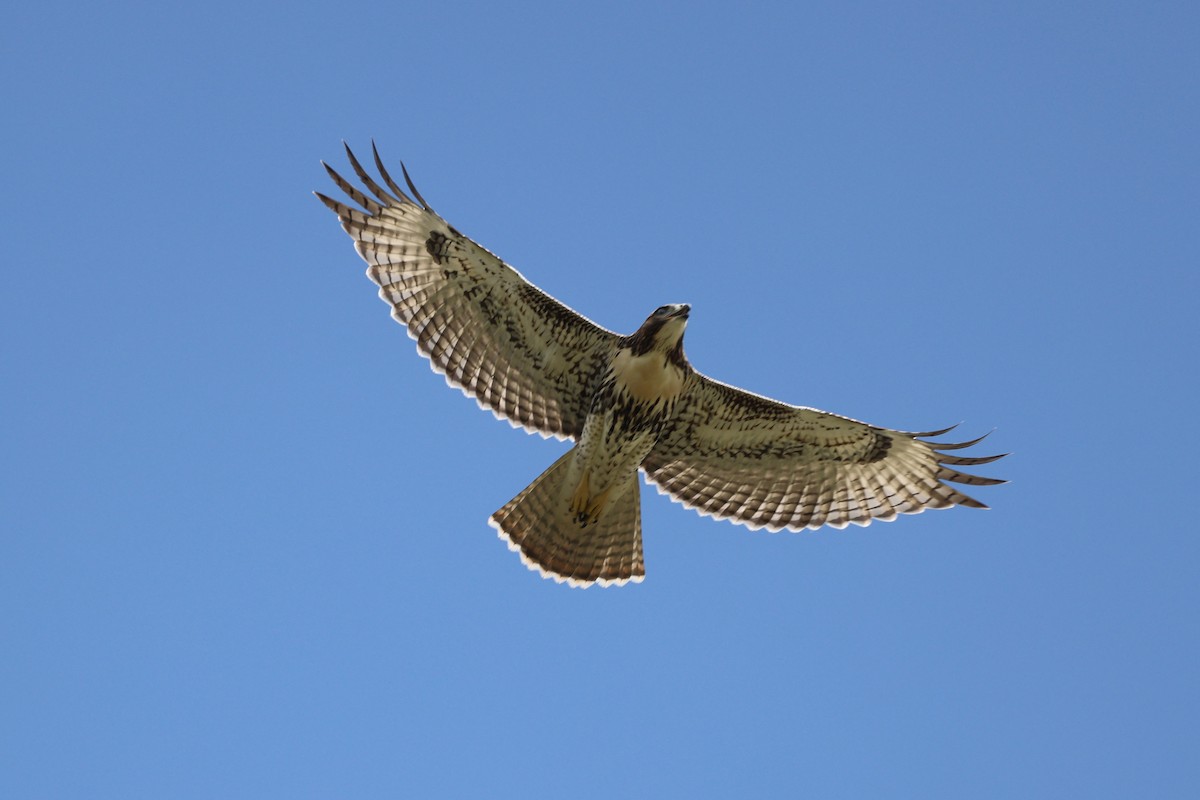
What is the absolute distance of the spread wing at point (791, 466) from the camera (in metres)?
13.4

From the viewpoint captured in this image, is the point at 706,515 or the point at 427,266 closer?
the point at 427,266

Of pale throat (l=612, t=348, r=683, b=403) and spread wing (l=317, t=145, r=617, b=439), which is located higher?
spread wing (l=317, t=145, r=617, b=439)

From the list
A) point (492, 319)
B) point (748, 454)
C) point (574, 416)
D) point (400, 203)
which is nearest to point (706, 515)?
point (748, 454)

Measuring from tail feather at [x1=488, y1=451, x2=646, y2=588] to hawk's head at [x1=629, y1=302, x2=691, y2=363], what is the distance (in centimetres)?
130

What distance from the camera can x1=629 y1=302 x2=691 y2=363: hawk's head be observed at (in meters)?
12.4

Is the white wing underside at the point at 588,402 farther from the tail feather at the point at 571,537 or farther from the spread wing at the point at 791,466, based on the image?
the tail feather at the point at 571,537

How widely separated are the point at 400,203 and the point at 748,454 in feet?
12.2

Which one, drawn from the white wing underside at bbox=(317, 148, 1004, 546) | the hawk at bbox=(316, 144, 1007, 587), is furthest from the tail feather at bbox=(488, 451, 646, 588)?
the white wing underside at bbox=(317, 148, 1004, 546)

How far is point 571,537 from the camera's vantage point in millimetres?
13469

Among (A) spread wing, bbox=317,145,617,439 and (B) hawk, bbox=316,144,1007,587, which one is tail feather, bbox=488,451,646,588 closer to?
(B) hawk, bbox=316,144,1007,587

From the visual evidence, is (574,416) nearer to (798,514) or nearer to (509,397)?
(509,397)

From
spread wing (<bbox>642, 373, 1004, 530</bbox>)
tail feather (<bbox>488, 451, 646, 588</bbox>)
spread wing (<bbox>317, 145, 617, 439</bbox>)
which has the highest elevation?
spread wing (<bbox>317, 145, 617, 439</bbox>)

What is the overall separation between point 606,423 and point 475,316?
1.45 metres

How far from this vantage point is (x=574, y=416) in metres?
13.4
